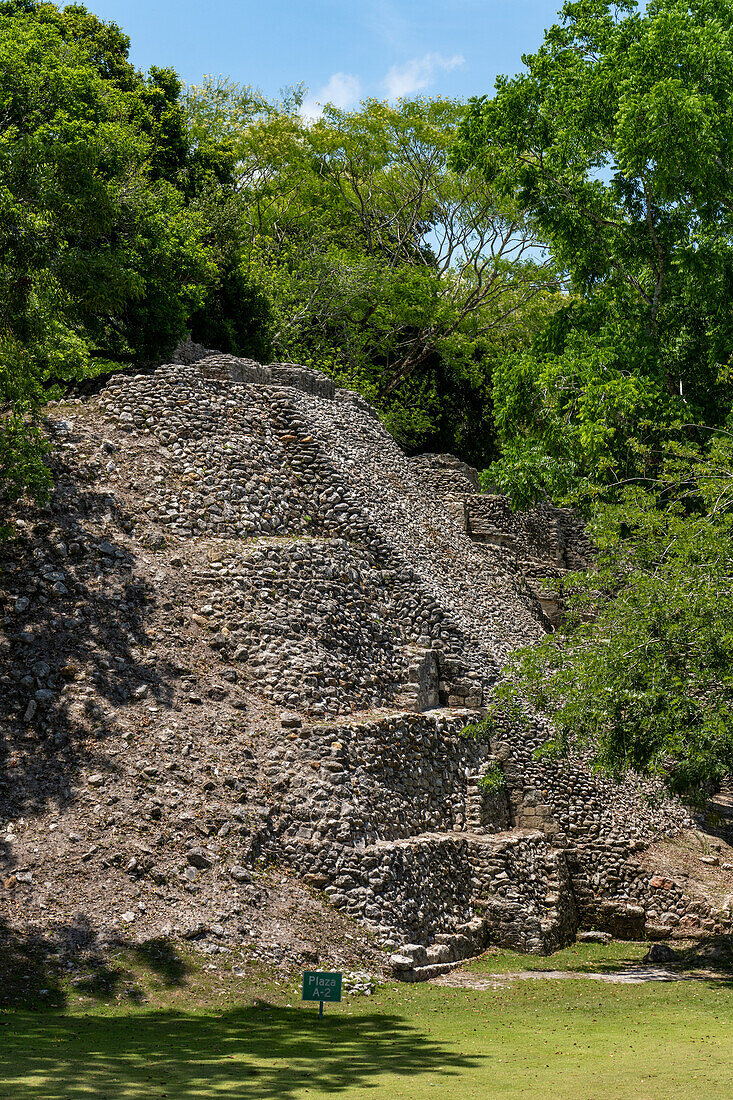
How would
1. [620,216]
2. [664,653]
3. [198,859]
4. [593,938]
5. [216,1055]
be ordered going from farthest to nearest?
[620,216], [593,938], [198,859], [664,653], [216,1055]

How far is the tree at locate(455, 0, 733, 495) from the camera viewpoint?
58.0 ft

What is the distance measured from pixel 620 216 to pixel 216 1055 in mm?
17475

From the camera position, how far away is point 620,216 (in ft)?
64.8

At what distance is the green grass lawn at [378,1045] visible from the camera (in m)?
7.01

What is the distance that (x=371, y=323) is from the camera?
100ft

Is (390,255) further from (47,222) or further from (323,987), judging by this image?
(323,987)

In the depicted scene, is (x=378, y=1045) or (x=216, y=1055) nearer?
(x=216, y=1055)

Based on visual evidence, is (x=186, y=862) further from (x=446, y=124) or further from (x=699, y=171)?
(x=446, y=124)

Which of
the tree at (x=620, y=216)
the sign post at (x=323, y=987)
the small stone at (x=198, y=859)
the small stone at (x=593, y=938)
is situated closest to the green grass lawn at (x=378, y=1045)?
the sign post at (x=323, y=987)

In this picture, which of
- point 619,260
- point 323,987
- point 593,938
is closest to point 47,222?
point 323,987

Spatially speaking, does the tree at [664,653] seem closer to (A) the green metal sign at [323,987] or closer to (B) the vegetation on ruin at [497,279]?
(B) the vegetation on ruin at [497,279]

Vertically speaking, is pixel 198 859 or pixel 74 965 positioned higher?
pixel 198 859

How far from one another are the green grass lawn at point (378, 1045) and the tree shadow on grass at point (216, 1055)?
2 cm

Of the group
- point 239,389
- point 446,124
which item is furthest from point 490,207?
point 239,389
